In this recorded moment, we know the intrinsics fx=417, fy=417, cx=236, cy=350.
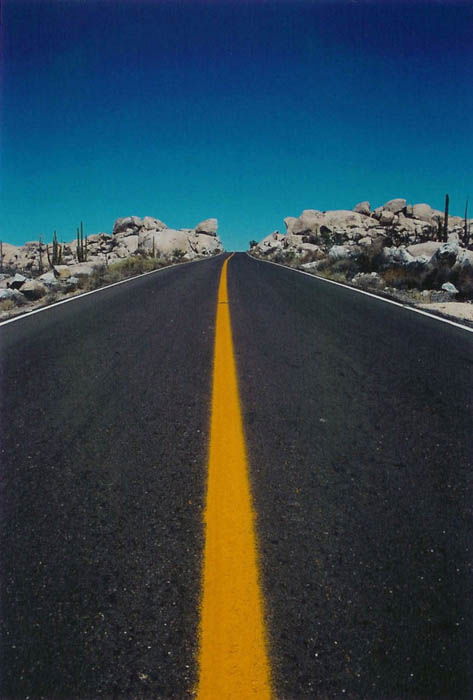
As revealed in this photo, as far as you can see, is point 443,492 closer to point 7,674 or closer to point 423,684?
point 423,684

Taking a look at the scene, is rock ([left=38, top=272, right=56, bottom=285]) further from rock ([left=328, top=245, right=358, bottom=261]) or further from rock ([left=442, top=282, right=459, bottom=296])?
rock ([left=442, top=282, right=459, bottom=296])

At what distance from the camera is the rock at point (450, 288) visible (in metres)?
10.1

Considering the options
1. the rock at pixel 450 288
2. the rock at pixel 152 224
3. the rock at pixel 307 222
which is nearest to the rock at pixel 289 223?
the rock at pixel 307 222

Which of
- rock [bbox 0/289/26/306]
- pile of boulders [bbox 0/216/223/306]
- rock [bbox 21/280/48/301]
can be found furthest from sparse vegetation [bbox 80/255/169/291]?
pile of boulders [bbox 0/216/223/306]

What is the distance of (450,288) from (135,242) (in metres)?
77.5

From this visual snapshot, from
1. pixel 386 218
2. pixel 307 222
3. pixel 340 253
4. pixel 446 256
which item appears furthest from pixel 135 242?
pixel 446 256

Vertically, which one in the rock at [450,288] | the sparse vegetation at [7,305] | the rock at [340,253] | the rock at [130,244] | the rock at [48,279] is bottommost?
the sparse vegetation at [7,305]

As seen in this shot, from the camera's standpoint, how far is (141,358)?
4.02 meters

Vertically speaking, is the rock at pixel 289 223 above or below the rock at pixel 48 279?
above

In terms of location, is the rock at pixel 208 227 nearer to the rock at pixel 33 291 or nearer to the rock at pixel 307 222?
the rock at pixel 307 222

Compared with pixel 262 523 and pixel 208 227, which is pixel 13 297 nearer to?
pixel 262 523

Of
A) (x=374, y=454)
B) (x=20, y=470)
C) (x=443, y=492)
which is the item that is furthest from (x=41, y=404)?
(x=443, y=492)

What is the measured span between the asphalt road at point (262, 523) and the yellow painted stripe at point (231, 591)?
0.14 ft

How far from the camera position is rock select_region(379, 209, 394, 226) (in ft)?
237
